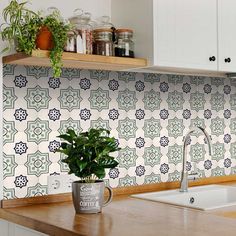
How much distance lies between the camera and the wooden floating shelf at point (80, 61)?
2.31 meters

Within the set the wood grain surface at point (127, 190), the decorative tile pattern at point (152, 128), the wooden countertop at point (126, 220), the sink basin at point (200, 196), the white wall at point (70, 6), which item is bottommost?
the sink basin at point (200, 196)

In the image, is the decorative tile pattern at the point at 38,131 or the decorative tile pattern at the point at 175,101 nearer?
the decorative tile pattern at the point at 38,131

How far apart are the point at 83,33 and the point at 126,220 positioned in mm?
933

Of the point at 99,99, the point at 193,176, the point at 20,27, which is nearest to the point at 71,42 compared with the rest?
the point at 20,27

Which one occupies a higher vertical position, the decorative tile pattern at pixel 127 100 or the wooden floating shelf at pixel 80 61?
the wooden floating shelf at pixel 80 61

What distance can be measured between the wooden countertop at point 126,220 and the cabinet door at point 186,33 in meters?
0.74

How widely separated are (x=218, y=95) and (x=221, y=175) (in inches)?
21.0

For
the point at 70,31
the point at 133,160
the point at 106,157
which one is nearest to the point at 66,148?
the point at 106,157

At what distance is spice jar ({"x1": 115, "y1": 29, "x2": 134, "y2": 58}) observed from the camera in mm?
2613

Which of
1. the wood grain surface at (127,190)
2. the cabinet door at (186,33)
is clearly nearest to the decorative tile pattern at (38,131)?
the wood grain surface at (127,190)

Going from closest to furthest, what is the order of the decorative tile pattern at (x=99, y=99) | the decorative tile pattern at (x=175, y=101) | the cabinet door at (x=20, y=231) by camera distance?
1. the cabinet door at (x=20, y=231)
2. the decorative tile pattern at (x=99, y=99)
3. the decorative tile pattern at (x=175, y=101)

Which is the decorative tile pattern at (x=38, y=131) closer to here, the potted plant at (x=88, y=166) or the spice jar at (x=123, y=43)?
the potted plant at (x=88, y=166)

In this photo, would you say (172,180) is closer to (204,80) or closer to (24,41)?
(204,80)

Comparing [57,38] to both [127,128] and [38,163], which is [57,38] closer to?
[38,163]
